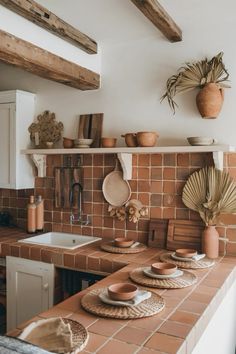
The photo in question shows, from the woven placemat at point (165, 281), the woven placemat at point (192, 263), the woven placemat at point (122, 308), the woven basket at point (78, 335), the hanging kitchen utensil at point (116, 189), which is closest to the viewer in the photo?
the woven basket at point (78, 335)

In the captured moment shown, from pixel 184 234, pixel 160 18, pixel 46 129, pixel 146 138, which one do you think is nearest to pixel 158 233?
pixel 184 234

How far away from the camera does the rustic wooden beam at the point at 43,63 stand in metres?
2.01

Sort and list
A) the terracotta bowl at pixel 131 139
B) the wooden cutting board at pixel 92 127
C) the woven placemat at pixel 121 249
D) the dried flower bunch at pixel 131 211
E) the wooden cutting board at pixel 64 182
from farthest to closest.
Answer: the wooden cutting board at pixel 64 182, the wooden cutting board at pixel 92 127, the dried flower bunch at pixel 131 211, the terracotta bowl at pixel 131 139, the woven placemat at pixel 121 249

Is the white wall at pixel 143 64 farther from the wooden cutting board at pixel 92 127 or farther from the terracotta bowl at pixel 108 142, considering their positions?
the terracotta bowl at pixel 108 142

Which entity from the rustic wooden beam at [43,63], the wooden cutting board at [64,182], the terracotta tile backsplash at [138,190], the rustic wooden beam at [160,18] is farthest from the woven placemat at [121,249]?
the rustic wooden beam at [160,18]

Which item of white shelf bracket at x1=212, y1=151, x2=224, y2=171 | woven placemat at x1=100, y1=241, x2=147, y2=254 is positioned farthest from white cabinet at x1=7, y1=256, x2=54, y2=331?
white shelf bracket at x1=212, y1=151, x2=224, y2=171

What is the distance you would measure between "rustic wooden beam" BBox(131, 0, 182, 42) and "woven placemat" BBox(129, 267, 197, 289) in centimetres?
139

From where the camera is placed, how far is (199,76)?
2.35 m

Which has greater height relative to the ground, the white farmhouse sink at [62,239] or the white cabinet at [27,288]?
the white farmhouse sink at [62,239]

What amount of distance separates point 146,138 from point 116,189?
20.9 inches

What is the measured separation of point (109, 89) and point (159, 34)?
21.4 inches

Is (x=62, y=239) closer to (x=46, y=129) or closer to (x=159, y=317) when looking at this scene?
(x=46, y=129)

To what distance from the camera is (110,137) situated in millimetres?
2756

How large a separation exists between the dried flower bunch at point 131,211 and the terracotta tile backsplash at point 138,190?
0.04 metres
